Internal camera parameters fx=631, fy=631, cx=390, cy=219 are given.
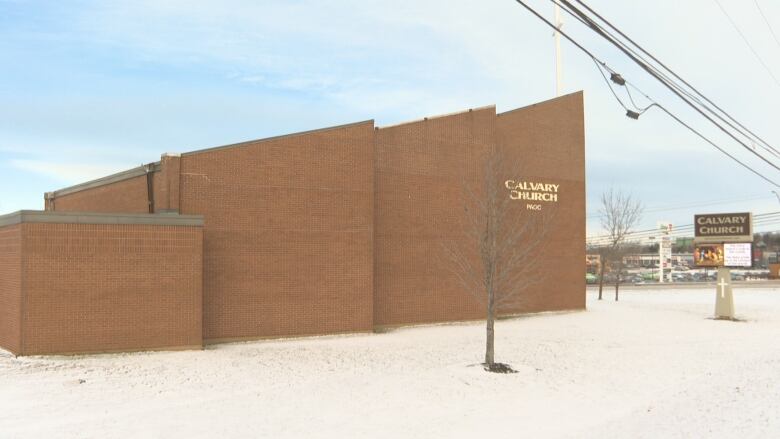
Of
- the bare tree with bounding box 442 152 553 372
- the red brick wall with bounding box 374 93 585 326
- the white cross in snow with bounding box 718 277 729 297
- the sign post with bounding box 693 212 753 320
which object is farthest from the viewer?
the sign post with bounding box 693 212 753 320

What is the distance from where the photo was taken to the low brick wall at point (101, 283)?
1497 centimetres

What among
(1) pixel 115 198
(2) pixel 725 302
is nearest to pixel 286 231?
(1) pixel 115 198

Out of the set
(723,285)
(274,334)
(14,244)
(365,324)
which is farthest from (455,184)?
(14,244)

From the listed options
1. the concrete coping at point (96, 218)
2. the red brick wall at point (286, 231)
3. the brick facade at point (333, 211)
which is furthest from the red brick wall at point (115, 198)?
the concrete coping at point (96, 218)

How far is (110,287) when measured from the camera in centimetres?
1580

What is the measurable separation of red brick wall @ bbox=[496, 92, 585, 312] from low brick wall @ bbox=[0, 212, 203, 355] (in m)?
14.6

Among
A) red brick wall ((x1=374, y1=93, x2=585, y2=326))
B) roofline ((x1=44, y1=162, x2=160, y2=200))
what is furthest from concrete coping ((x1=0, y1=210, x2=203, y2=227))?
red brick wall ((x1=374, y1=93, x2=585, y2=326))

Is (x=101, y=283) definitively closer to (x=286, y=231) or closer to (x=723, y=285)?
(x=286, y=231)

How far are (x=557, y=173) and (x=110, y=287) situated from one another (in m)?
19.6

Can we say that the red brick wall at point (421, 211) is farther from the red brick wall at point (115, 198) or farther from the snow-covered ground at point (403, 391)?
the red brick wall at point (115, 198)

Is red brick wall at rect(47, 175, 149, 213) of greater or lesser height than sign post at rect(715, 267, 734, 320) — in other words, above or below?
above

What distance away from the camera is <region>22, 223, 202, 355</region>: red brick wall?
49.2ft

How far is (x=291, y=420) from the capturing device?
1002 cm

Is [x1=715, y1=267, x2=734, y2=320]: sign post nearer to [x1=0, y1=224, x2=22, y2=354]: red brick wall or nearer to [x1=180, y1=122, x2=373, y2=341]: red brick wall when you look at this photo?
[x1=180, y1=122, x2=373, y2=341]: red brick wall
